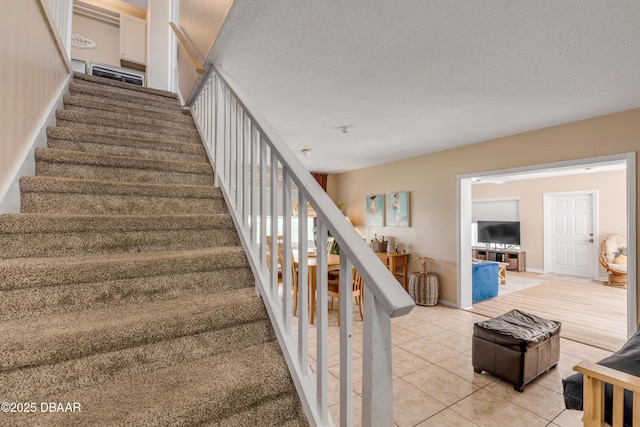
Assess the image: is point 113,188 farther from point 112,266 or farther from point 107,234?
point 112,266

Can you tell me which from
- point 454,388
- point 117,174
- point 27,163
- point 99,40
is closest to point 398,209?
point 454,388

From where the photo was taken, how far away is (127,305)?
1381 millimetres

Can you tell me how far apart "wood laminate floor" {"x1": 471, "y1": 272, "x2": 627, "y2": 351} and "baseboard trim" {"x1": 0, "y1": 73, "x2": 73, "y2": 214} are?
4858 mm

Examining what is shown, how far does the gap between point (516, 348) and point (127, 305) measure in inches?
106

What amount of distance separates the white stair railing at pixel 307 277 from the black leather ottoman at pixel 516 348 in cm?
191

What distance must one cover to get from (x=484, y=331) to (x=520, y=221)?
251 inches

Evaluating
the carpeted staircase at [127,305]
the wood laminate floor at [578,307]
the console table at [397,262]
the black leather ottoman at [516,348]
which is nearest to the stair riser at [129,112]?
the carpeted staircase at [127,305]

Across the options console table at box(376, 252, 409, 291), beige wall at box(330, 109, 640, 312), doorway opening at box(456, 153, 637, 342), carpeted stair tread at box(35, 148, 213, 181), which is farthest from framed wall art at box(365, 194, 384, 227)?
carpeted stair tread at box(35, 148, 213, 181)

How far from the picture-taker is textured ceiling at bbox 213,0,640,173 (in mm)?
1576

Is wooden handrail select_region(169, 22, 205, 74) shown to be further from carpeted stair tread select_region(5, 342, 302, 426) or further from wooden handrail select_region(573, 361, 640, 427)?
wooden handrail select_region(573, 361, 640, 427)

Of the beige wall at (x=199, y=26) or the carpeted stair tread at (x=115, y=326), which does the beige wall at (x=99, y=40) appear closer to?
the beige wall at (x=199, y=26)

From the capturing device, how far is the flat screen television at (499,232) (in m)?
7.69

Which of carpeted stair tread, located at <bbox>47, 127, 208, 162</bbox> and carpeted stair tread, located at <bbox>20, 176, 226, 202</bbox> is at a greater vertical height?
carpeted stair tread, located at <bbox>47, 127, 208, 162</bbox>

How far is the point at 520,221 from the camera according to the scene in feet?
25.5
